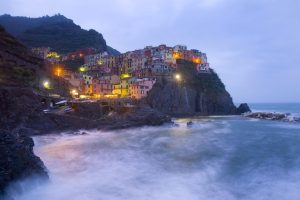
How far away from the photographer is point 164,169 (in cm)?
2298

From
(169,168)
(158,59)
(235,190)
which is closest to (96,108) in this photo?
(169,168)

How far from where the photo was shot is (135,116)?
52.5 m

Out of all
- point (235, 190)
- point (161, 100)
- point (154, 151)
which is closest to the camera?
point (235, 190)

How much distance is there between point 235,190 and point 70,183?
10.2 meters

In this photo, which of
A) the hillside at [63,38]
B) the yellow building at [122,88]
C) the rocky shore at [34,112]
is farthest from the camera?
the hillside at [63,38]

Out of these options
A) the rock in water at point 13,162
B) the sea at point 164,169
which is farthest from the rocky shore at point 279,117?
the rock in water at point 13,162

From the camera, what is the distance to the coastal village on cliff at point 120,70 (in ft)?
261

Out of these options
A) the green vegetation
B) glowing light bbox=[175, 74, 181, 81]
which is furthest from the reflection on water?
the green vegetation

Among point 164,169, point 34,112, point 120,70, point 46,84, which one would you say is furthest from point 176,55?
point 164,169

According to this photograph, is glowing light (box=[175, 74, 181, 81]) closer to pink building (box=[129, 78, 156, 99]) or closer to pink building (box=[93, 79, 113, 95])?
pink building (box=[129, 78, 156, 99])

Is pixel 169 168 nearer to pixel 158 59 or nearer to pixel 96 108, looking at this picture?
pixel 96 108

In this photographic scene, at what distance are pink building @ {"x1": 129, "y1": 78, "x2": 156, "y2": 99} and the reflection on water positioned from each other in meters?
38.7

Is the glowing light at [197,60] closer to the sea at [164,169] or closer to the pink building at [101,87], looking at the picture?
the pink building at [101,87]

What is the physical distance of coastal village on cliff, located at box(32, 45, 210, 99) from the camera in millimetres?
79688
